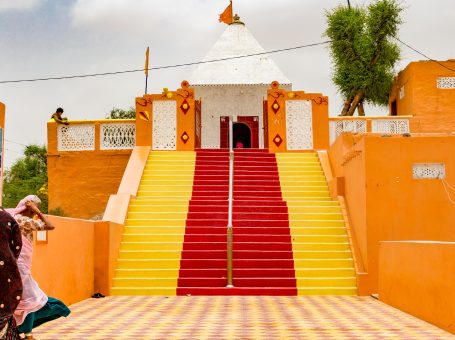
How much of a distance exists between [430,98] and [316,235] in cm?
980

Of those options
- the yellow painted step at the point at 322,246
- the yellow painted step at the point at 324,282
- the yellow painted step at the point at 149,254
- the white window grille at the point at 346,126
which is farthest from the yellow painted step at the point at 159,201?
the white window grille at the point at 346,126

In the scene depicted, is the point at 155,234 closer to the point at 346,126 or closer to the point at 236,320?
the point at 236,320

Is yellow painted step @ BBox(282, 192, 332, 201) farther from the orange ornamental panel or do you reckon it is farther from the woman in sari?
the woman in sari

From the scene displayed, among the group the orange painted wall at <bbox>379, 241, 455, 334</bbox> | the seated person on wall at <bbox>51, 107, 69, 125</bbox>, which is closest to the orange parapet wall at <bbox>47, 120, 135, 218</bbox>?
the seated person on wall at <bbox>51, 107, 69, 125</bbox>

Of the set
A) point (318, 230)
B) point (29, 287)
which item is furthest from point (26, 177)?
point (29, 287)

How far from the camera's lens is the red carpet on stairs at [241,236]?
12.3m

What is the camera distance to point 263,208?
48.7 feet

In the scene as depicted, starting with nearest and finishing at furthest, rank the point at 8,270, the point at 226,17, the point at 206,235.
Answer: the point at 8,270 → the point at 206,235 → the point at 226,17

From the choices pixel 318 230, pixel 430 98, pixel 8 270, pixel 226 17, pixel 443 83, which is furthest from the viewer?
pixel 226 17

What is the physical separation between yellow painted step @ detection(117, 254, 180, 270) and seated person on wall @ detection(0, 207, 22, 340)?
345 inches

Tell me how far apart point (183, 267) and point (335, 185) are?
4131 millimetres

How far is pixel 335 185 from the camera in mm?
15234

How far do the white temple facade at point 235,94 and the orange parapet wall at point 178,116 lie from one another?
4574 millimetres

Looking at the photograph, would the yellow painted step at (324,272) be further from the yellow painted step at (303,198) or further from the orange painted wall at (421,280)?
the yellow painted step at (303,198)
